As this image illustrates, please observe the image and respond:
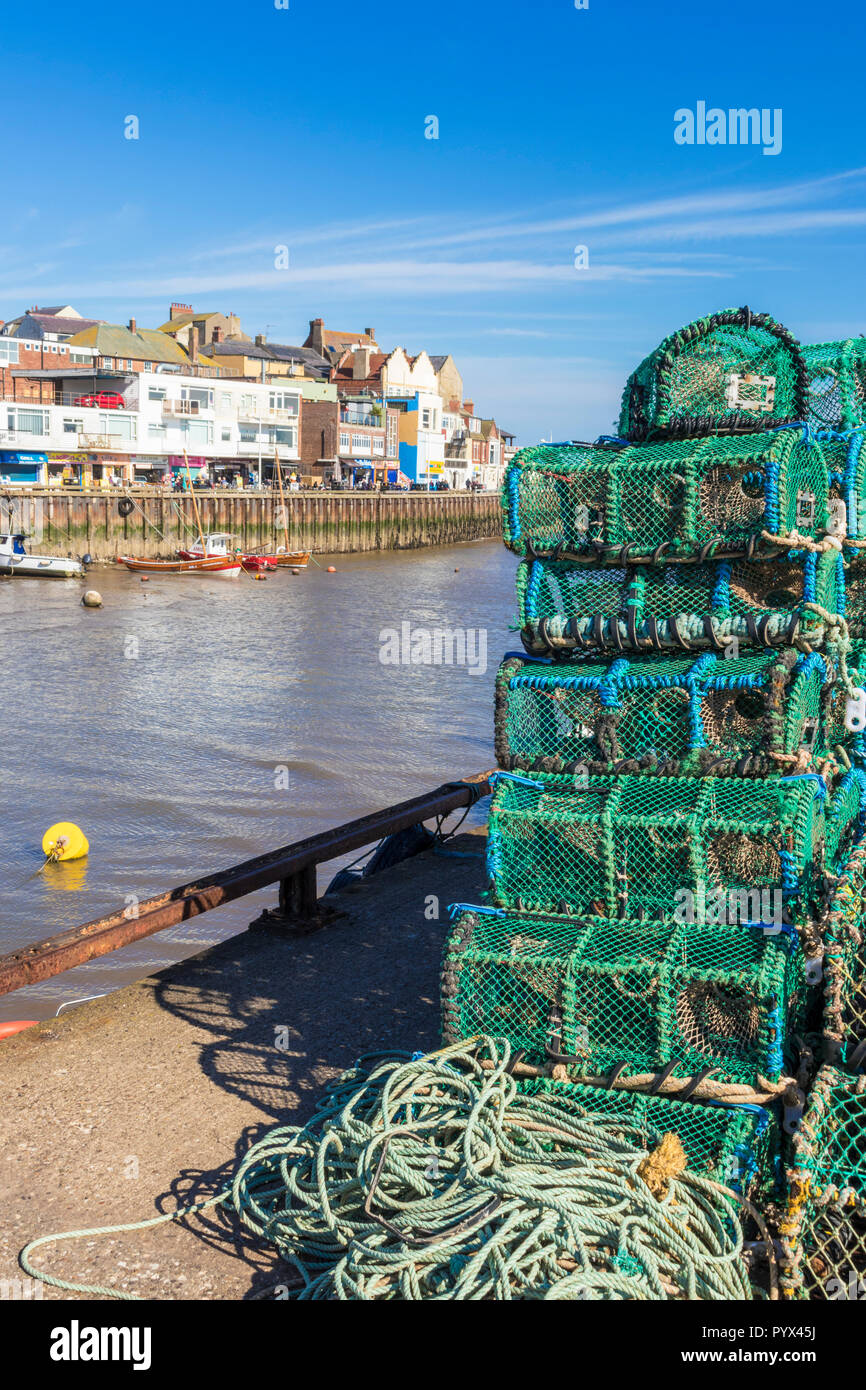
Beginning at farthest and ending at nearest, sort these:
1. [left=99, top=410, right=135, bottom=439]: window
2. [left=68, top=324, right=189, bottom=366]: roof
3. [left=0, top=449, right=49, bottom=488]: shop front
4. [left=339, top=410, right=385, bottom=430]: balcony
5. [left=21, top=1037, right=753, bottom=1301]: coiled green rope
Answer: [left=339, top=410, right=385, bottom=430]: balcony, [left=68, top=324, right=189, bottom=366]: roof, [left=99, top=410, right=135, bottom=439]: window, [left=0, top=449, right=49, bottom=488]: shop front, [left=21, top=1037, right=753, bottom=1301]: coiled green rope

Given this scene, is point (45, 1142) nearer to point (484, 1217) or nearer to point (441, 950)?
point (484, 1217)

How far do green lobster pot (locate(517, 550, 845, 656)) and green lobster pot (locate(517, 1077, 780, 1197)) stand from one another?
176cm

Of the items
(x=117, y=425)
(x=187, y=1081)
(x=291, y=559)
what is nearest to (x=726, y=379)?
(x=187, y=1081)

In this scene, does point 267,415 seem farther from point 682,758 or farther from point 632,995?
point 632,995

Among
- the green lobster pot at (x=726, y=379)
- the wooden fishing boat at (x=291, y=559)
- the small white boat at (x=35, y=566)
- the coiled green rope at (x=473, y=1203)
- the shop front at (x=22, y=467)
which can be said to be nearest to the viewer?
the coiled green rope at (x=473, y=1203)

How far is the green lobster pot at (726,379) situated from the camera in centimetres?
514

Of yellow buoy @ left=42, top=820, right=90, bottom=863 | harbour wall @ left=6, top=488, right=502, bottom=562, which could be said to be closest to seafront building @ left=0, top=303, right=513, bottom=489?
harbour wall @ left=6, top=488, right=502, bottom=562

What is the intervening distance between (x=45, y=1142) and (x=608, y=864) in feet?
7.72

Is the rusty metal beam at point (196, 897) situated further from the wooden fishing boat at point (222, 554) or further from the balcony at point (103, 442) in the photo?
the balcony at point (103, 442)

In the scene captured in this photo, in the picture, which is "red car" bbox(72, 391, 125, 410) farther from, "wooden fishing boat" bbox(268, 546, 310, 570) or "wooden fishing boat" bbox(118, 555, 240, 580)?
"wooden fishing boat" bbox(118, 555, 240, 580)

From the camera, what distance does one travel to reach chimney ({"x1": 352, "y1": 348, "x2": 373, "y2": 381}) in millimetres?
83250

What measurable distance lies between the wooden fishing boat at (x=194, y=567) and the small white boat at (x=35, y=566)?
341 centimetres

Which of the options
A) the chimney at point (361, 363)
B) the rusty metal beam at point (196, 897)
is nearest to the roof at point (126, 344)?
the chimney at point (361, 363)

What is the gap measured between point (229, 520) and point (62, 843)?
39.3 metres
